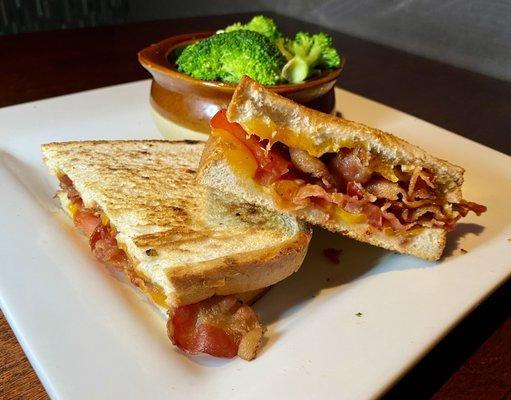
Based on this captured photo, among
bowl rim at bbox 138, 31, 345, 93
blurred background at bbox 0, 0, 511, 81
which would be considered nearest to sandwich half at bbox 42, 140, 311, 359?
bowl rim at bbox 138, 31, 345, 93

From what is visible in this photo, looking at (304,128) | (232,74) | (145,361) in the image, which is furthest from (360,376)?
(232,74)

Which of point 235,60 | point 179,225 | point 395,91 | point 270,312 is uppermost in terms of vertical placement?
point 235,60

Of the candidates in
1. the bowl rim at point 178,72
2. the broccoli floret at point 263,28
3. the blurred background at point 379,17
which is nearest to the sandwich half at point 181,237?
the bowl rim at point 178,72

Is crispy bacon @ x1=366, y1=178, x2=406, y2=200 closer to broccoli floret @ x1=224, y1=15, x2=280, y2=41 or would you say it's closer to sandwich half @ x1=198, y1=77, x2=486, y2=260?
sandwich half @ x1=198, y1=77, x2=486, y2=260

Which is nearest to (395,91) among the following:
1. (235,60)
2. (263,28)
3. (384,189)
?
(263,28)

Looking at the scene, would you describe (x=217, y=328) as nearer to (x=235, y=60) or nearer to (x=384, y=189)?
(x=384, y=189)

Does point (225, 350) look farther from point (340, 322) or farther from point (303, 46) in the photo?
point (303, 46)

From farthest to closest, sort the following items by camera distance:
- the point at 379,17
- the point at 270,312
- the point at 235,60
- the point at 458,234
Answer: the point at 379,17 < the point at 235,60 < the point at 458,234 < the point at 270,312
